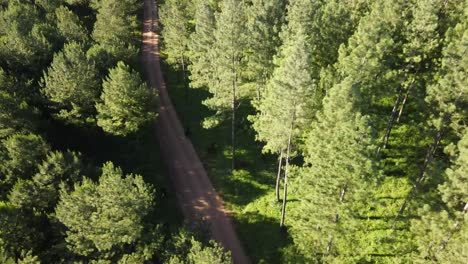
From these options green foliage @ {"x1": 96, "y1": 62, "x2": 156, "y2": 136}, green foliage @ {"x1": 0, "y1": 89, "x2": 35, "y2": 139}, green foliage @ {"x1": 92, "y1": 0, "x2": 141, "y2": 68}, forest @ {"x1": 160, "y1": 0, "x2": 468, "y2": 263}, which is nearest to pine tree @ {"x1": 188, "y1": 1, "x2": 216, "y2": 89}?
forest @ {"x1": 160, "y1": 0, "x2": 468, "y2": 263}

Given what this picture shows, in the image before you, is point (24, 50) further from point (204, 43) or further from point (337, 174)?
point (337, 174)

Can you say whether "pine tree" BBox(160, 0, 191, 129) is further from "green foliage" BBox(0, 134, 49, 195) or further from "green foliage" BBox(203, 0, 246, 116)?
"green foliage" BBox(0, 134, 49, 195)

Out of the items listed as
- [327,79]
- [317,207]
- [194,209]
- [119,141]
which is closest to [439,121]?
[327,79]

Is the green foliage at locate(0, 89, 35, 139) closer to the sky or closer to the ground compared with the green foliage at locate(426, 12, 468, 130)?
closer to the ground

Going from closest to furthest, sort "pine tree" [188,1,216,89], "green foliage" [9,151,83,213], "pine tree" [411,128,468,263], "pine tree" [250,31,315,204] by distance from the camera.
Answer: "pine tree" [411,128,468,263] → "pine tree" [250,31,315,204] → "green foliage" [9,151,83,213] → "pine tree" [188,1,216,89]

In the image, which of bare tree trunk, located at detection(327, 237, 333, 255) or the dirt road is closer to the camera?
bare tree trunk, located at detection(327, 237, 333, 255)

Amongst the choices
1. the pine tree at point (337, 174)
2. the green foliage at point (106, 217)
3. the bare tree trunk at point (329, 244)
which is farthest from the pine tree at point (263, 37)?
the bare tree trunk at point (329, 244)

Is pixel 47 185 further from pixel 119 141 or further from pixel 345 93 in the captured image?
pixel 345 93
